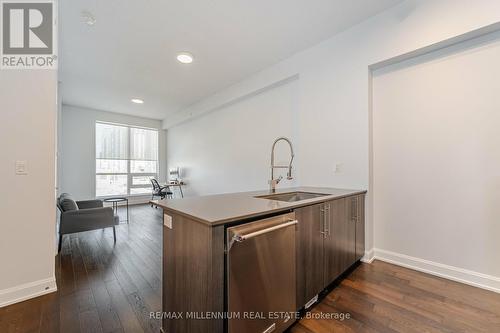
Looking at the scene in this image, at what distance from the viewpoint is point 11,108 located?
1.82 m

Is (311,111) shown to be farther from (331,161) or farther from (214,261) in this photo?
(214,261)

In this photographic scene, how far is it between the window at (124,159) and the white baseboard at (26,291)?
16.2 ft

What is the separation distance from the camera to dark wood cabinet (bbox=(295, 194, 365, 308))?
1.51 meters

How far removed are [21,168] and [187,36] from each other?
88.6 inches

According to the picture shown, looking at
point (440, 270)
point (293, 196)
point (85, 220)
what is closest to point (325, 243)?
point (293, 196)

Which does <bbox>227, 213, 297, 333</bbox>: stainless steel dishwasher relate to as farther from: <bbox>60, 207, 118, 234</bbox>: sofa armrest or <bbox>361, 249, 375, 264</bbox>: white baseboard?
<bbox>60, 207, 118, 234</bbox>: sofa armrest

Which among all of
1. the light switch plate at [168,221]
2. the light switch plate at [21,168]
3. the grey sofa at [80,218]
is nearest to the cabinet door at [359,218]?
the light switch plate at [168,221]

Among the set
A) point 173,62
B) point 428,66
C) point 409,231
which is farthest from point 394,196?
point 173,62

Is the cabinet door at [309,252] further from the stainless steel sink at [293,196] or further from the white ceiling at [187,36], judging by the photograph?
the white ceiling at [187,36]

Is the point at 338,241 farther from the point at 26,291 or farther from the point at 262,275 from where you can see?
the point at 26,291

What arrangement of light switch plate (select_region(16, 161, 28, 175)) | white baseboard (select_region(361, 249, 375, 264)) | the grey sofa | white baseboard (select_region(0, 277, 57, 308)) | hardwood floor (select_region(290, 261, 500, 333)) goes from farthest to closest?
the grey sofa < white baseboard (select_region(361, 249, 375, 264)) < light switch plate (select_region(16, 161, 28, 175)) < white baseboard (select_region(0, 277, 57, 308)) < hardwood floor (select_region(290, 261, 500, 333))

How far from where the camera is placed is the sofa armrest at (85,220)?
2768 mm

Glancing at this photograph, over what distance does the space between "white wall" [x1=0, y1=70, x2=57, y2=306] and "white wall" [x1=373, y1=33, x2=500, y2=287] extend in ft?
11.3

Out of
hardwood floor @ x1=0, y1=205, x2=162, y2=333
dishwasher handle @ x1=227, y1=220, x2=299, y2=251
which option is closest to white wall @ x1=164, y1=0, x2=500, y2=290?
dishwasher handle @ x1=227, y1=220, x2=299, y2=251
